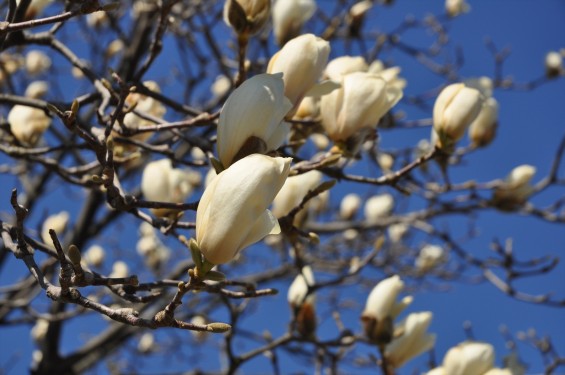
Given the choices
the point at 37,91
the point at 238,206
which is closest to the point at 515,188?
the point at 238,206

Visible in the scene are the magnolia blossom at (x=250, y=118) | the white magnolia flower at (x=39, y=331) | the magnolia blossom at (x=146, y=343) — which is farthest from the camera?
the magnolia blossom at (x=146, y=343)

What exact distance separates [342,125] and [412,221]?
57.3 inches

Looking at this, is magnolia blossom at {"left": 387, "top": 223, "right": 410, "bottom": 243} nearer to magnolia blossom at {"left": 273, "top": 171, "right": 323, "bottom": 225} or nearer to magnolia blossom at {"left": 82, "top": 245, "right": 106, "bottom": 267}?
magnolia blossom at {"left": 82, "top": 245, "right": 106, "bottom": 267}

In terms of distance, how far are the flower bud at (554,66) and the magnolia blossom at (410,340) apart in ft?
7.84

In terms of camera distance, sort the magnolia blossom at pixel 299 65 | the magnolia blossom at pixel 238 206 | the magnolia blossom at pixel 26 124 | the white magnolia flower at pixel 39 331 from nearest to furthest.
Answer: the magnolia blossom at pixel 238 206 < the magnolia blossom at pixel 299 65 < the magnolia blossom at pixel 26 124 < the white magnolia flower at pixel 39 331

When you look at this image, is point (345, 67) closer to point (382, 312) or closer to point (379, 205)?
point (382, 312)

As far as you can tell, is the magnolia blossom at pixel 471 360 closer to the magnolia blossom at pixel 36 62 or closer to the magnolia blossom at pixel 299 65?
the magnolia blossom at pixel 299 65

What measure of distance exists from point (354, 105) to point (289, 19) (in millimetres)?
415

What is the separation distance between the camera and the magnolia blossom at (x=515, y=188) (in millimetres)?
1804

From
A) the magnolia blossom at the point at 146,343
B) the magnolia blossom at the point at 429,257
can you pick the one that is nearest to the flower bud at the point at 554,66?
the magnolia blossom at the point at 429,257

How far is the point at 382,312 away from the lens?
136cm

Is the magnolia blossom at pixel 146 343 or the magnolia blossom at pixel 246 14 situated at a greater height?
the magnolia blossom at pixel 246 14

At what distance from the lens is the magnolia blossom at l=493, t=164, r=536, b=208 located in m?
1.80

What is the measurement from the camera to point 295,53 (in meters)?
0.93
